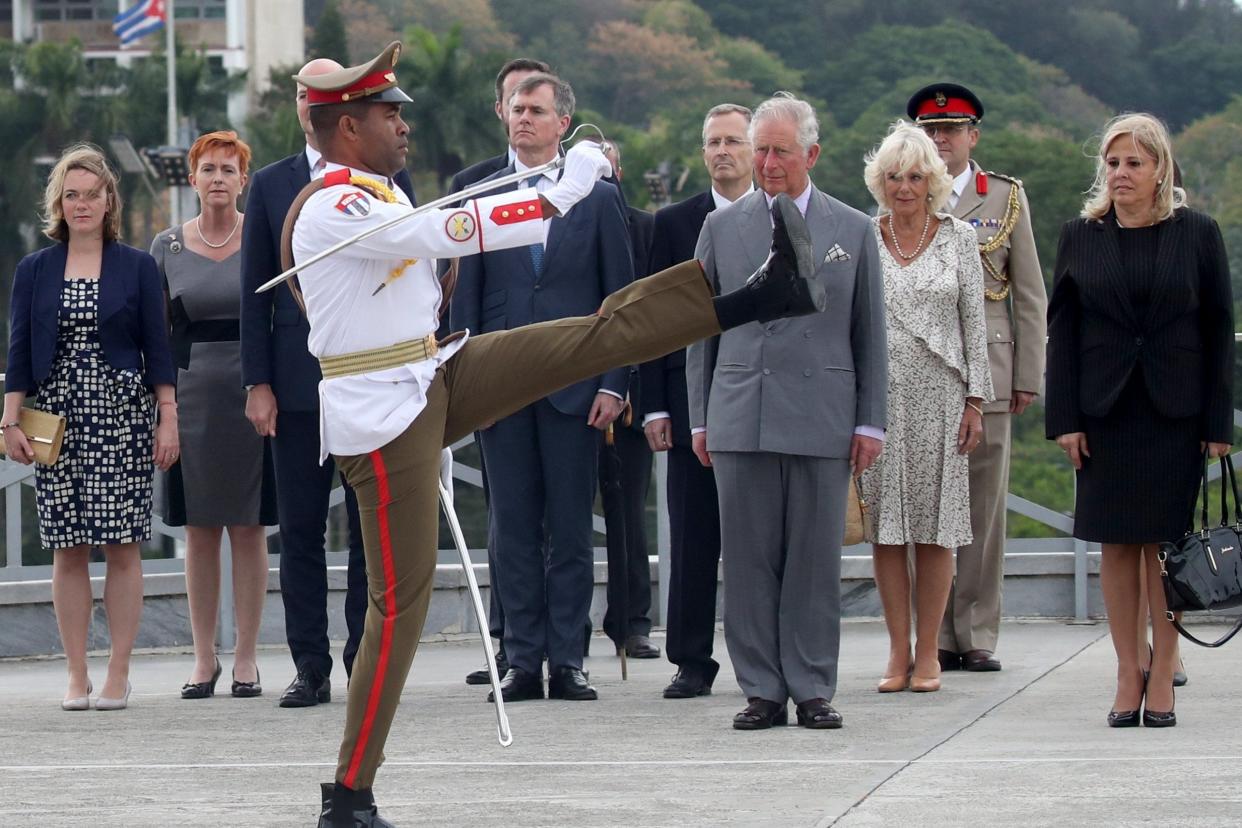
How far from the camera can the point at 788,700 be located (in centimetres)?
711

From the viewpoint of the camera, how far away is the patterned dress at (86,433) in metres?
7.77

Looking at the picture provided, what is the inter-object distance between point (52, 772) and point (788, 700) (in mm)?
2213

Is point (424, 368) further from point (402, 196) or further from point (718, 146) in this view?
point (718, 146)

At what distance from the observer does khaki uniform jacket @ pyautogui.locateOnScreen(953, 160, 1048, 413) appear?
8398 millimetres

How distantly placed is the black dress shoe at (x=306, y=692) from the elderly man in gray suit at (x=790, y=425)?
1.43 m

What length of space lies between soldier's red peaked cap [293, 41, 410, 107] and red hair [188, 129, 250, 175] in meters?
2.53

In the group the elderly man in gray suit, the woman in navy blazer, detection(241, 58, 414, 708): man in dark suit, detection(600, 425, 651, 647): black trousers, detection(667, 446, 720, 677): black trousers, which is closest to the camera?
the elderly man in gray suit

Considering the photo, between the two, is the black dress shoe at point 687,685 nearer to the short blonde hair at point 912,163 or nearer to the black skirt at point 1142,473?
the black skirt at point 1142,473

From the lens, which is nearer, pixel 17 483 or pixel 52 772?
pixel 52 772

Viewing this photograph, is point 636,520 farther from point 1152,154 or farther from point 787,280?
point 787,280

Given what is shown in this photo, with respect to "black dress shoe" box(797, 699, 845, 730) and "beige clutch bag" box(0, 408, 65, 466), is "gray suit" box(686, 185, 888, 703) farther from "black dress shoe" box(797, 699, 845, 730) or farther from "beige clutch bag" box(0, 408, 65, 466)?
"beige clutch bag" box(0, 408, 65, 466)

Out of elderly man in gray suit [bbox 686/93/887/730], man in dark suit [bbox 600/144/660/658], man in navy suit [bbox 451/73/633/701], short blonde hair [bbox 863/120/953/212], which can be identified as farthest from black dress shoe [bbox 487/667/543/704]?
short blonde hair [bbox 863/120/953/212]

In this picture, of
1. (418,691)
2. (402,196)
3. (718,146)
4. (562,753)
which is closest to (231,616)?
(418,691)

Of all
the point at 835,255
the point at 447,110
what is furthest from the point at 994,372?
the point at 447,110
